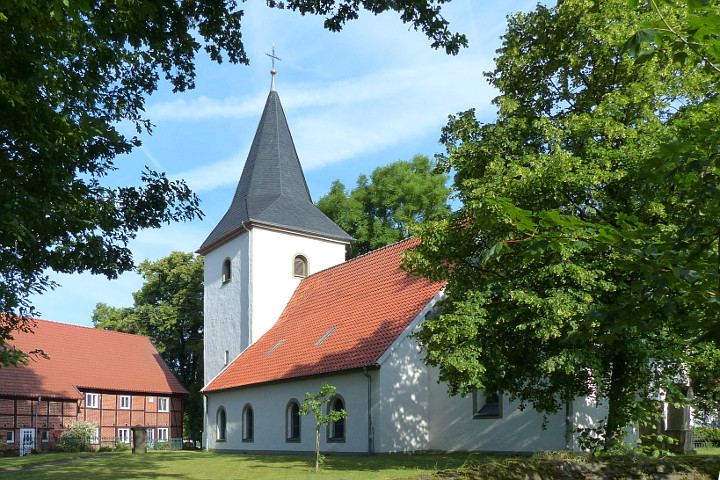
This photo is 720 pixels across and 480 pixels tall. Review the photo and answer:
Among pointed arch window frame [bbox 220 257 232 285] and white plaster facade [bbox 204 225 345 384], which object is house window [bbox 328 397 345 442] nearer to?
white plaster facade [bbox 204 225 345 384]

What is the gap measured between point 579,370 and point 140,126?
9842 millimetres

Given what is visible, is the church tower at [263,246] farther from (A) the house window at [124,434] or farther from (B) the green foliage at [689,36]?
(B) the green foliage at [689,36]

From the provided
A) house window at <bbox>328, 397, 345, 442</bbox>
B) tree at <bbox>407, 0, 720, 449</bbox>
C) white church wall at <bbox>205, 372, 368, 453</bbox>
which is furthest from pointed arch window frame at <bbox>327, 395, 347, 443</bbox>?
tree at <bbox>407, 0, 720, 449</bbox>

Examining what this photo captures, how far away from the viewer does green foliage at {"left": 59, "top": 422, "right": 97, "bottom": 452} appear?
109ft

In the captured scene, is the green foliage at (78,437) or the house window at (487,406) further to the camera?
the green foliage at (78,437)

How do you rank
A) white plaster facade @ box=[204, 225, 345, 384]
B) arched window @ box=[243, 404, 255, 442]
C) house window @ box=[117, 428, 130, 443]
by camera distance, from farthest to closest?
house window @ box=[117, 428, 130, 443]
white plaster facade @ box=[204, 225, 345, 384]
arched window @ box=[243, 404, 255, 442]

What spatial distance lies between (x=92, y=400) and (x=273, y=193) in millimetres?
15363

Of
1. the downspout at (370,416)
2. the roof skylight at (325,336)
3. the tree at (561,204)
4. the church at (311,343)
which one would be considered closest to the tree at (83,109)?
the tree at (561,204)

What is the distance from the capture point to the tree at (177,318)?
45.5 meters

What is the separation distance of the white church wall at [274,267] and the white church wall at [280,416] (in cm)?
336

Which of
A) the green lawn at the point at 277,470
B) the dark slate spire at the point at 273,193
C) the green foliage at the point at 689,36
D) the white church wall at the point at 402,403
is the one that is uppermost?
the dark slate spire at the point at 273,193

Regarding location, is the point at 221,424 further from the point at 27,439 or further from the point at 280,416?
the point at 27,439

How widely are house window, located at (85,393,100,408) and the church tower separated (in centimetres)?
772

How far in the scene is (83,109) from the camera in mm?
10727
